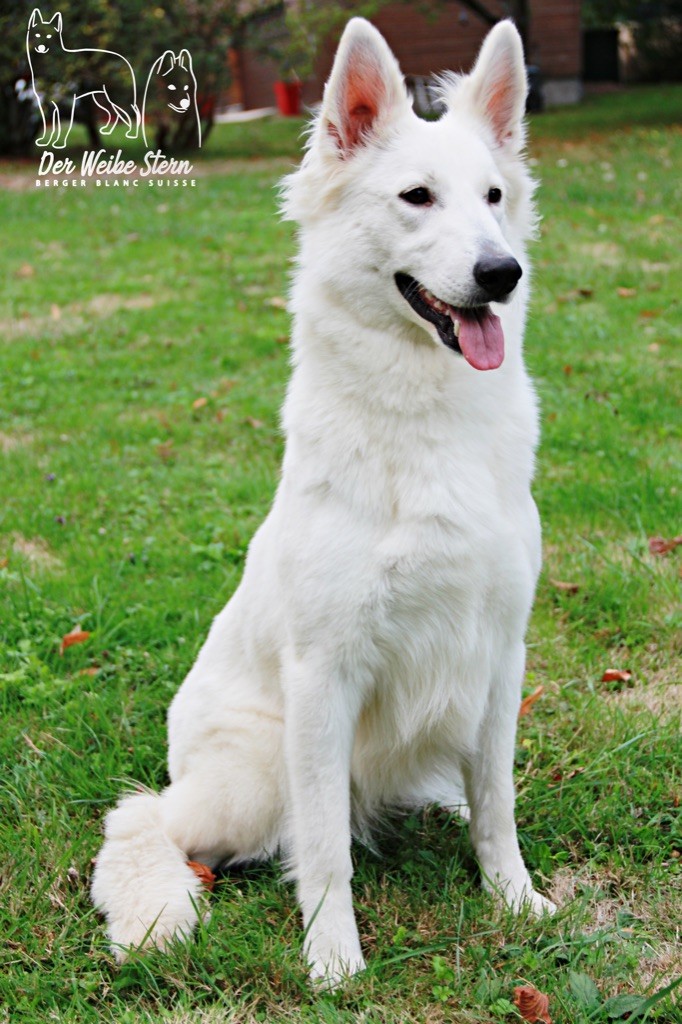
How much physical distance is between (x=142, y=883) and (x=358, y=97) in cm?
199

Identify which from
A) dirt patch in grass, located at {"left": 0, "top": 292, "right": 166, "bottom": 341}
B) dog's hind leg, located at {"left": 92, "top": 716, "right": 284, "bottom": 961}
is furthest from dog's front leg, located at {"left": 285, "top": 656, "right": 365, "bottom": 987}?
dirt patch in grass, located at {"left": 0, "top": 292, "right": 166, "bottom": 341}

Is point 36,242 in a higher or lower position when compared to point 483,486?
lower

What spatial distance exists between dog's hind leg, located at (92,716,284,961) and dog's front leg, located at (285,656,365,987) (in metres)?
0.22

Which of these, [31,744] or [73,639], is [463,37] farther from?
[31,744]

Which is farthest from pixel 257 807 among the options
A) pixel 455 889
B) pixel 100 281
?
pixel 100 281

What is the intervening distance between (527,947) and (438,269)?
1554 mm

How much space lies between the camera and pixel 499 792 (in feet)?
8.20

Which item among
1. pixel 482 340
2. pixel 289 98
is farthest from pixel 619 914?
pixel 289 98

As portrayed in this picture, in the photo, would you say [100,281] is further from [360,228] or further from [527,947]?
[527,947]

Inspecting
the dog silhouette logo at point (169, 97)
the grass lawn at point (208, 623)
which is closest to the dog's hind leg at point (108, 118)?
the dog silhouette logo at point (169, 97)

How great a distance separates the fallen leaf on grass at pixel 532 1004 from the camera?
207 cm

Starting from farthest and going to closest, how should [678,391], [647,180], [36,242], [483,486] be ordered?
[647,180] < [36,242] < [678,391] < [483,486]

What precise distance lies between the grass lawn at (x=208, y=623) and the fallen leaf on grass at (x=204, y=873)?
0.04 m

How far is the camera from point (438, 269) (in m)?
2.26
